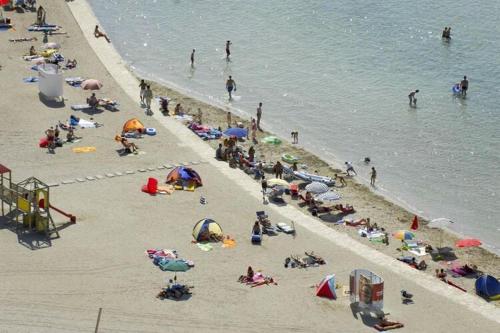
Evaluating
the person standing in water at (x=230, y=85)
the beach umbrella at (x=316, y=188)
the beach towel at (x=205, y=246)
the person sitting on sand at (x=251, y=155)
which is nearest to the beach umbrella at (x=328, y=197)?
the beach umbrella at (x=316, y=188)

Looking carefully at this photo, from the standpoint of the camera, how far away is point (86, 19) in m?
58.0

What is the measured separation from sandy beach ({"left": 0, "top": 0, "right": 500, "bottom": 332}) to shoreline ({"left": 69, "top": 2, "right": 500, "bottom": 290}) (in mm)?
78

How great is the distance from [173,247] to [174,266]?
164cm

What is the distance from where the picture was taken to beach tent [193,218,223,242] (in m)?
31.7

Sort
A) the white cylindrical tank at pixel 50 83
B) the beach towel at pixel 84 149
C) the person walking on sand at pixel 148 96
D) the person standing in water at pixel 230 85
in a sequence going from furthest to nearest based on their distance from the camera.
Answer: the person standing in water at pixel 230 85, the person walking on sand at pixel 148 96, the white cylindrical tank at pixel 50 83, the beach towel at pixel 84 149

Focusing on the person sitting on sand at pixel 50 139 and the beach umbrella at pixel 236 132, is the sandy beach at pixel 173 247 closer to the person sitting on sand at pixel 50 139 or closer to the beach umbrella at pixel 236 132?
the person sitting on sand at pixel 50 139

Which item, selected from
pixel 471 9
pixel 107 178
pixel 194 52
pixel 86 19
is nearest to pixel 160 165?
pixel 107 178

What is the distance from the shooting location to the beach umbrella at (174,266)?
1160 inches

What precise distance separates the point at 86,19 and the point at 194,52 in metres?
7.25

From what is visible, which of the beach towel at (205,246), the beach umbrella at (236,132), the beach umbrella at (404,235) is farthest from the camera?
the beach umbrella at (236,132)

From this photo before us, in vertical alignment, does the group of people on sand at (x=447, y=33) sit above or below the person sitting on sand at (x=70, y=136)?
above

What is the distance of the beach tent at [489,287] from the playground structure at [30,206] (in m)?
12.3

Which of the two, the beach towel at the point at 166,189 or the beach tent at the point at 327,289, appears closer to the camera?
the beach tent at the point at 327,289

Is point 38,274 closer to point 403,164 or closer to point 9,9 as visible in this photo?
point 403,164
